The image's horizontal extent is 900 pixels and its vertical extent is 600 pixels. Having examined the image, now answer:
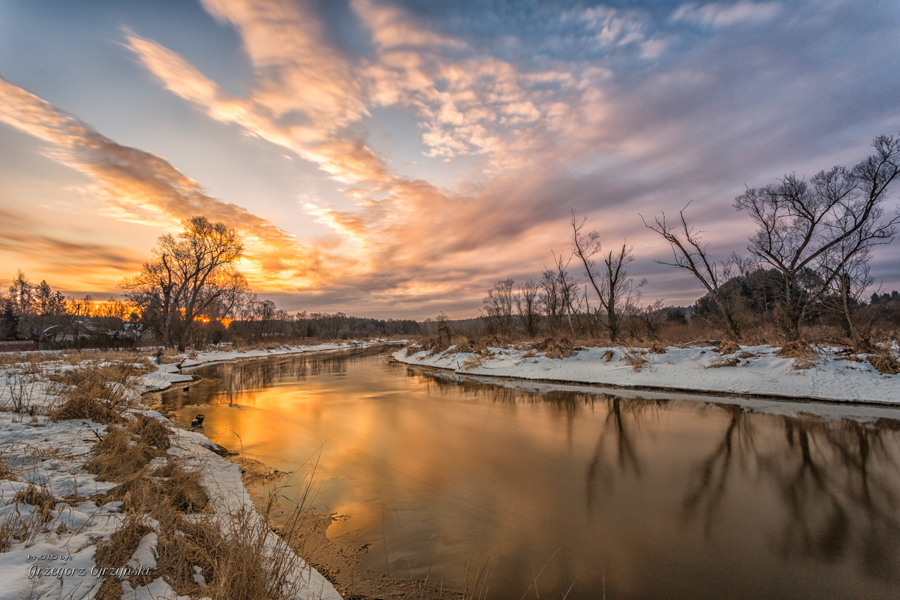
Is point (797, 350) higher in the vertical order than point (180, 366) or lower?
higher

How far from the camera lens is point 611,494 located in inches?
209

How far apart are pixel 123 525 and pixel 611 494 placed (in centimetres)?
573

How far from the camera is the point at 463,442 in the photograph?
8.28 m

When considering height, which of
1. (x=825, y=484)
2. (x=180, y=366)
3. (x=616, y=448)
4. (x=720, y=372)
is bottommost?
(x=180, y=366)

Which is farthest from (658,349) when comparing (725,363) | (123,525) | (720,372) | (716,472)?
(123,525)

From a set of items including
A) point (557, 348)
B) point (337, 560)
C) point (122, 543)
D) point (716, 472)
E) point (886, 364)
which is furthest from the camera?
point (557, 348)

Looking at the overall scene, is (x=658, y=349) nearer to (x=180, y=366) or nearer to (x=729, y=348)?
(x=729, y=348)

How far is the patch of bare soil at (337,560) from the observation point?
3.21 m

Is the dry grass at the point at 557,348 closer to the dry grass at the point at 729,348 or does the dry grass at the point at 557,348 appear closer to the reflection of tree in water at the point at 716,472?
the dry grass at the point at 729,348

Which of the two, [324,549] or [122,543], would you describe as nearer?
[122,543]

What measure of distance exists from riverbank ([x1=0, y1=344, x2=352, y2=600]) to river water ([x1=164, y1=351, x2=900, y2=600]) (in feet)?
3.85

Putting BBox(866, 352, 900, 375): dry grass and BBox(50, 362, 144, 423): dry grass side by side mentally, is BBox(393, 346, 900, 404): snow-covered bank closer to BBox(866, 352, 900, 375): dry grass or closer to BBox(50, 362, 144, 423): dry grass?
BBox(866, 352, 900, 375): dry grass

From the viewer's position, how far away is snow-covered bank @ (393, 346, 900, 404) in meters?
11.2

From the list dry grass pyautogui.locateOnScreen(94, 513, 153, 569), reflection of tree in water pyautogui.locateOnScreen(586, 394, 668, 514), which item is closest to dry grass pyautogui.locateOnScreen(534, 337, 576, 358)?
reflection of tree in water pyautogui.locateOnScreen(586, 394, 668, 514)
